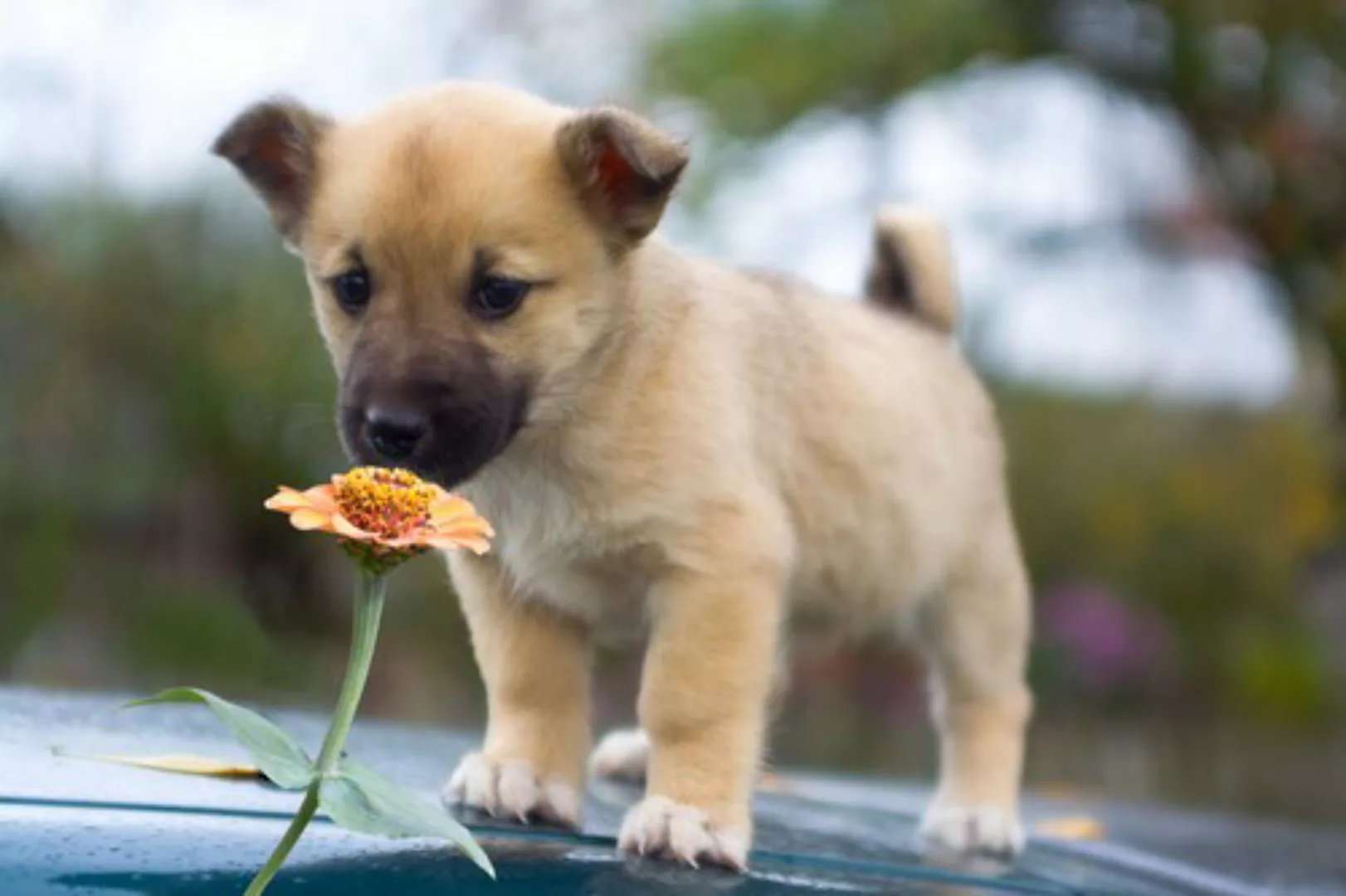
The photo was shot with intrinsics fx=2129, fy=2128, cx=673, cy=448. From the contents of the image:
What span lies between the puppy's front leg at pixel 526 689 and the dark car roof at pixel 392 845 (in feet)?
0.27

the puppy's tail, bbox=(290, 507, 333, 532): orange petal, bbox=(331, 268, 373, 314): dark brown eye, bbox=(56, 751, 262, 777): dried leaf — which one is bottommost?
bbox=(56, 751, 262, 777): dried leaf

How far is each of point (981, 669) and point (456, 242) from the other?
160 cm

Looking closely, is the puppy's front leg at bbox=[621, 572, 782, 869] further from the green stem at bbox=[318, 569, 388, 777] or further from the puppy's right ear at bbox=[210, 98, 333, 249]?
the green stem at bbox=[318, 569, 388, 777]

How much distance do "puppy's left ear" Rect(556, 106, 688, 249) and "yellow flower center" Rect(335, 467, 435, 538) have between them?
1235 millimetres

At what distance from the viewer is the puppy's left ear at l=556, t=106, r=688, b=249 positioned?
3072 millimetres

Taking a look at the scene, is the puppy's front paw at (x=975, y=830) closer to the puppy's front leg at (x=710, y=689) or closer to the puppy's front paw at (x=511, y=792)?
the puppy's front leg at (x=710, y=689)

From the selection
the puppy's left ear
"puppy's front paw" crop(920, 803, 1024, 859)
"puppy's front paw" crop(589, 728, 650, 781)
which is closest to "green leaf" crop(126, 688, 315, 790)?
the puppy's left ear

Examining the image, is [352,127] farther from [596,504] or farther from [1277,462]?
[1277,462]

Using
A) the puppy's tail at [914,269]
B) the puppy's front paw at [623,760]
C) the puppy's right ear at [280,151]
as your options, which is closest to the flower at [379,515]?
the puppy's right ear at [280,151]

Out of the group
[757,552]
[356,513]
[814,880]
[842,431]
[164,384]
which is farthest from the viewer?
[164,384]

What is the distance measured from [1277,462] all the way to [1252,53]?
9.39ft

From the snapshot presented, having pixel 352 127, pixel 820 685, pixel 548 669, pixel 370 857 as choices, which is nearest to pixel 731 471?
pixel 548 669

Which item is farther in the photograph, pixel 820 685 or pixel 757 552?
pixel 820 685

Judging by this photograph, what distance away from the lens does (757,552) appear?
123 inches
